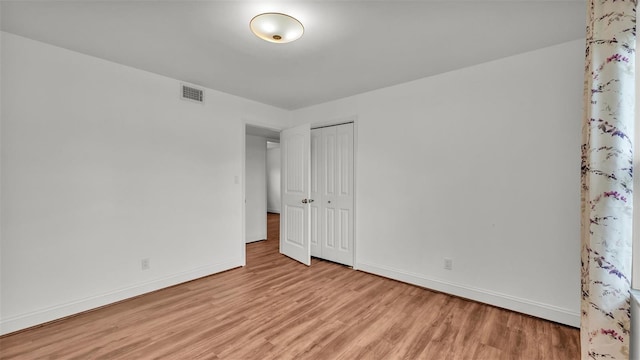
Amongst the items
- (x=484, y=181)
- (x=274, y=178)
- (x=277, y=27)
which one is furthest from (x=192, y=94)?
(x=274, y=178)

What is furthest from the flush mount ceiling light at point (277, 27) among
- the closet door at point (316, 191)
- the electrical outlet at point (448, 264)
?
the electrical outlet at point (448, 264)

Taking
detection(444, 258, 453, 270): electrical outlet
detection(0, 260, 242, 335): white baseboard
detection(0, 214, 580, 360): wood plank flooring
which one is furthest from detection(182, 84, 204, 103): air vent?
detection(444, 258, 453, 270): electrical outlet

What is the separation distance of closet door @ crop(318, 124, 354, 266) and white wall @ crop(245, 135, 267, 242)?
1.87m

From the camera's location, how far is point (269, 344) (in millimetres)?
Result: 1952

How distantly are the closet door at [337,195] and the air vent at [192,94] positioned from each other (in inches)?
70.4

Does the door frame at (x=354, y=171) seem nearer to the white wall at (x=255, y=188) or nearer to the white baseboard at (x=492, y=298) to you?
the white baseboard at (x=492, y=298)

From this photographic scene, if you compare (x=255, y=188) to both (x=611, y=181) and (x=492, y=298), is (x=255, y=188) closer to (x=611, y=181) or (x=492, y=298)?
(x=492, y=298)

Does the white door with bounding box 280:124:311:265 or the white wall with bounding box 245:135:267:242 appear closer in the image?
the white door with bounding box 280:124:311:265

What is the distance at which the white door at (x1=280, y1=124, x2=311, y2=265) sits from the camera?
3.86 metres

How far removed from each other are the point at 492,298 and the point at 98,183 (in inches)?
162

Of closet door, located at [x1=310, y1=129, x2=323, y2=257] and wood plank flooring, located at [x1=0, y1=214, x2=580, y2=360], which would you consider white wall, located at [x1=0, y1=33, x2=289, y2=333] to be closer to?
wood plank flooring, located at [x1=0, y1=214, x2=580, y2=360]

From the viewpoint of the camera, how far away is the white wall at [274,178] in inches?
362

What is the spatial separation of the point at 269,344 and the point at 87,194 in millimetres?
2241

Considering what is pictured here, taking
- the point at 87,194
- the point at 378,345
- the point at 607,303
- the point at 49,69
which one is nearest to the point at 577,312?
the point at 607,303
